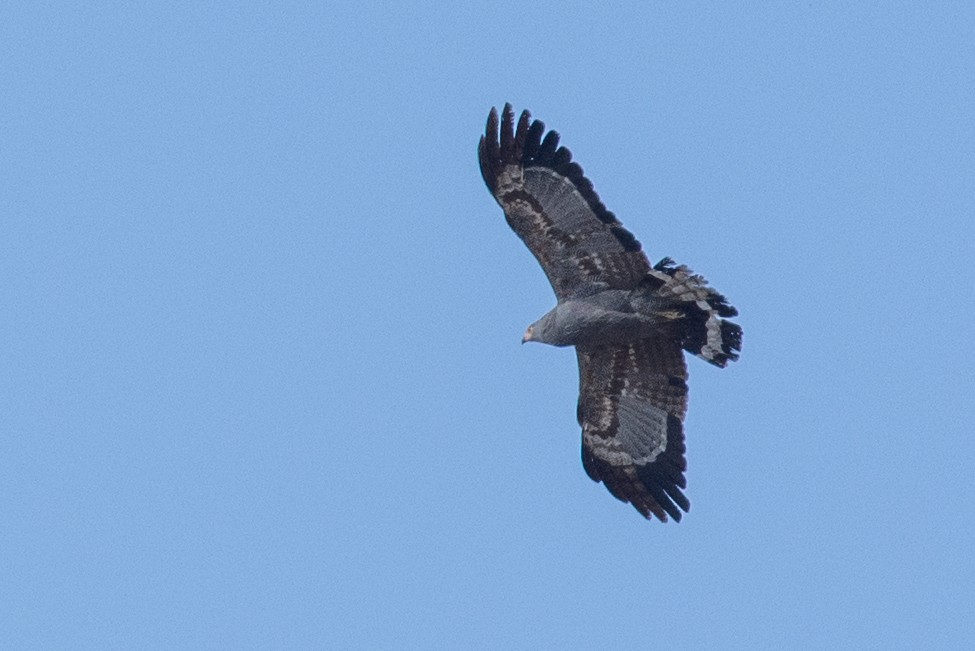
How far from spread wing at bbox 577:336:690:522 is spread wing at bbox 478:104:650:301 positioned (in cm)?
135

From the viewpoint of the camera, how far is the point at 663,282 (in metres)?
23.2

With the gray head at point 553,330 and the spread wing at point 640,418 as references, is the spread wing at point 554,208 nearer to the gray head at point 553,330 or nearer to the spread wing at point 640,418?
the gray head at point 553,330

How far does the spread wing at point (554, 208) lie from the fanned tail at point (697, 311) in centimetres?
32

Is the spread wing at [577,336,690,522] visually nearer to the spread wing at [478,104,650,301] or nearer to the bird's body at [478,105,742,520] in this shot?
the bird's body at [478,105,742,520]

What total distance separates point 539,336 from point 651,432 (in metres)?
1.98

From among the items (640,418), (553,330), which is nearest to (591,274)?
(553,330)

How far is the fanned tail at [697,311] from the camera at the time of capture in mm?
23125

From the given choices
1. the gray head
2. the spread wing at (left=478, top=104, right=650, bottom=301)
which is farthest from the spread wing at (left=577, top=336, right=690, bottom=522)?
the spread wing at (left=478, top=104, right=650, bottom=301)

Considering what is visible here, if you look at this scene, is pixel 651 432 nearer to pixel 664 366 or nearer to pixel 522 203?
pixel 664 366

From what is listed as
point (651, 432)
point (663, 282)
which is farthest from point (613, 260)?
point (651, 432)

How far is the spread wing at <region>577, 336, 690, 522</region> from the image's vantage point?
24719 mm

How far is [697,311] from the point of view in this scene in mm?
23453

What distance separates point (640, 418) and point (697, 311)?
82.7 inches

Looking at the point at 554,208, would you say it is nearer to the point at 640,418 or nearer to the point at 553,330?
the point at 553,330
